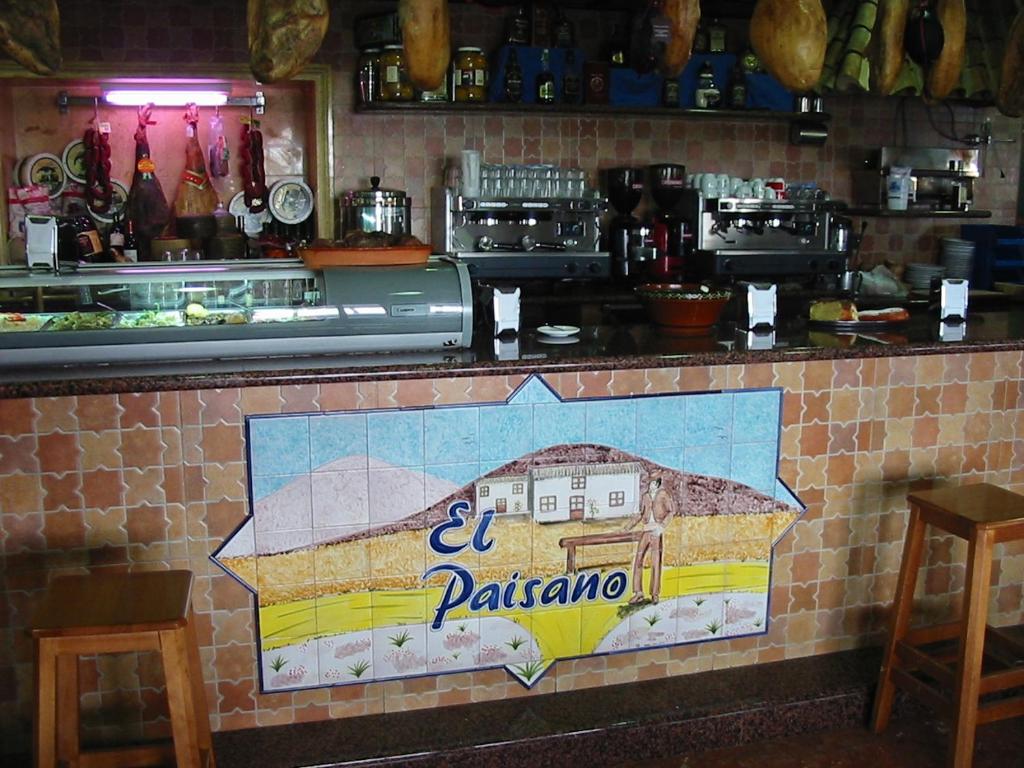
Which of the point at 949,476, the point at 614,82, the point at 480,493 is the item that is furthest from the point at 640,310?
the point at 480,493

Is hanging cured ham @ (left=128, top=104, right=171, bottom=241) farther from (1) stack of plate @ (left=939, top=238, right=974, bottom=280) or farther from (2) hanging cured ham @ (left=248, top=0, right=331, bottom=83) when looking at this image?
(1) stack of plate @ (left=939, top=238, right=974, bottom=280)

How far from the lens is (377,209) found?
5.21m

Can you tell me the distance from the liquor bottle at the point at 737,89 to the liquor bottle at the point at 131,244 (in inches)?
130

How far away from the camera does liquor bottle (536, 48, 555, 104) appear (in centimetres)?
537

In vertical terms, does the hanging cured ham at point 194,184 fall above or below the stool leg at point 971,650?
above

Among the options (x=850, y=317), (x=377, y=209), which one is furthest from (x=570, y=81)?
(x=850, y=317)

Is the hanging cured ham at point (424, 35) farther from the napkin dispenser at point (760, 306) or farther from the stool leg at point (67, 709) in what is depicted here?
the stool leg at point (67, 709)

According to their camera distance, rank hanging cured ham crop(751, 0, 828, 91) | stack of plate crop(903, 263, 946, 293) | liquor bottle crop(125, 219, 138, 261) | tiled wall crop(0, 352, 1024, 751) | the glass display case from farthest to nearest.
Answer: stack of plate crop(903, 263, 946, 293)
liquor bottle crop(125, 219, 138, 261)
hanging cured ham crop(751, 0, 828, 91)
the glass display case
tiled wall crop(0, 352, 1024, 751)

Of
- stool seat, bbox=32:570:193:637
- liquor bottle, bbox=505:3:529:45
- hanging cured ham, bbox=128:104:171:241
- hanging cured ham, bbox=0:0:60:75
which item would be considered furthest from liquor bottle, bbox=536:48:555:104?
stool seat, bbox=32:570:193:637

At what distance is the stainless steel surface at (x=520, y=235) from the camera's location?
17.3ft

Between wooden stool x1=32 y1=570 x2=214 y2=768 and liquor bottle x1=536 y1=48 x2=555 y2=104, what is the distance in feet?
12.3

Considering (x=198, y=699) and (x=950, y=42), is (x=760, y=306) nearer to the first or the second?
(x=950, y=42)

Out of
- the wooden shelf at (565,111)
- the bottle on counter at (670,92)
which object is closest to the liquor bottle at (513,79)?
the wooden shelf at (565,111)

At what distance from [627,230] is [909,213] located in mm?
1812
